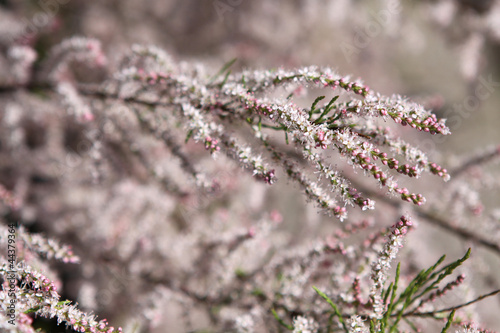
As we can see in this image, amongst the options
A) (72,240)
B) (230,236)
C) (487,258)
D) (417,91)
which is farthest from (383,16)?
(72,240)

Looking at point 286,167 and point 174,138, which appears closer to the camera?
point 286,167

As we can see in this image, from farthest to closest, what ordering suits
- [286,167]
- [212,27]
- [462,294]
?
[212,27] < [462,294] < [286,167]

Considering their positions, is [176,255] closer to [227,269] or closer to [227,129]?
[227,269]

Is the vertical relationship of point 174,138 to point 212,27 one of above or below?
below

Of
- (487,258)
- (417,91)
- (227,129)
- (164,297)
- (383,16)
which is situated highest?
Answer: (383,16)

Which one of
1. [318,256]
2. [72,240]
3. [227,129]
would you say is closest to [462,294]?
[318,256]

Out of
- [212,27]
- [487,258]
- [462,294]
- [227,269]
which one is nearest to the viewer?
[462,294]
